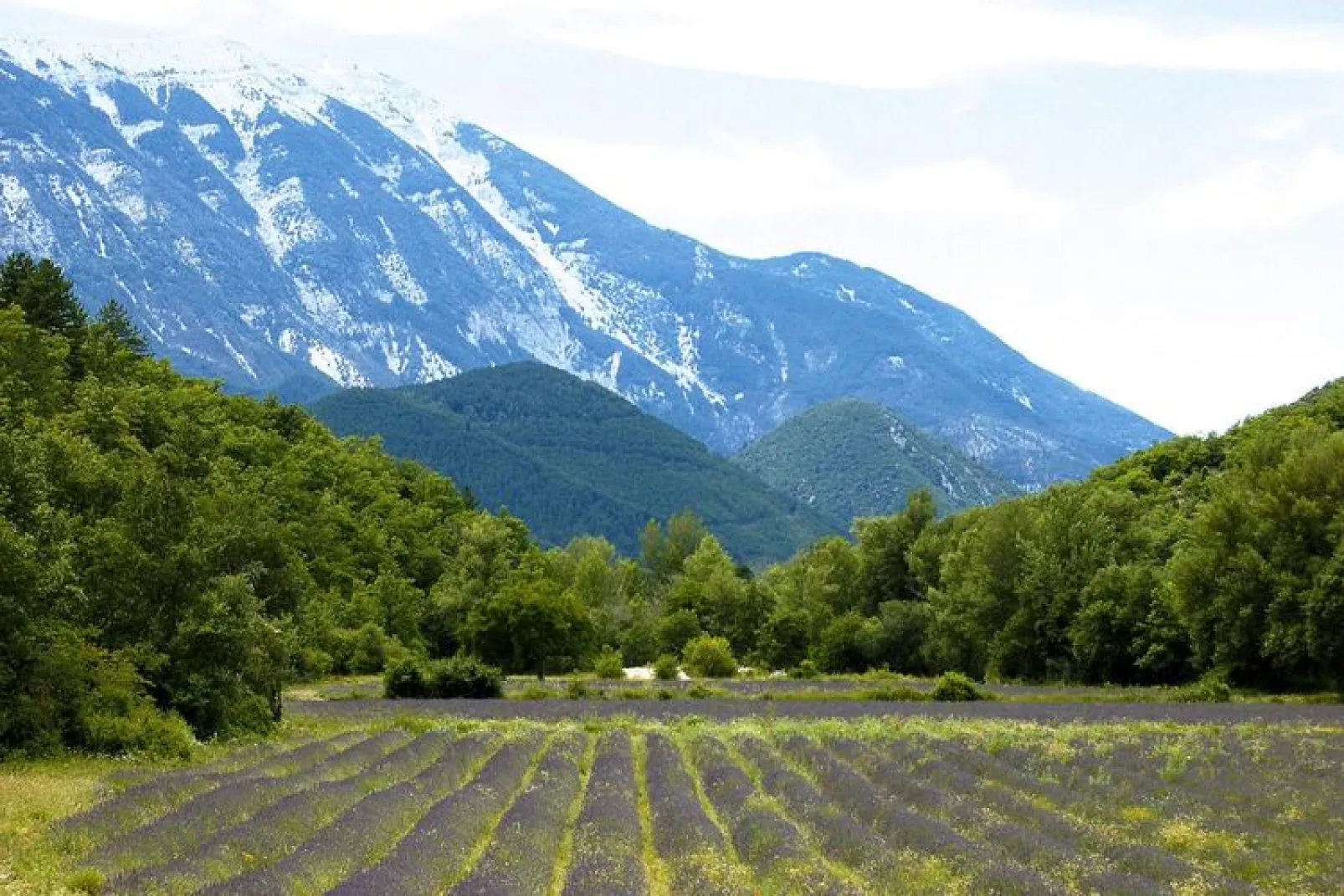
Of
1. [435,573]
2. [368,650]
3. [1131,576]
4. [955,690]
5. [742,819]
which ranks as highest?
[1131,576]

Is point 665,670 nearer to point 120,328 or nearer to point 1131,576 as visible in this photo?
point 1131,576

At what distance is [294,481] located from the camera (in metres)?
118

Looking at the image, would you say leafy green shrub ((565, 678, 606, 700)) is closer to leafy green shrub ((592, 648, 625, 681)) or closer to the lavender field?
leafy green shrub ((592, 648, 625, 681))

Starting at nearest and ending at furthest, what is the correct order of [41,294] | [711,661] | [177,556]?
[177,556]
[711,661]
[41,294]

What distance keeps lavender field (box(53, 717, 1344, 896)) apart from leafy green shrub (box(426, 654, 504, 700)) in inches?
1188

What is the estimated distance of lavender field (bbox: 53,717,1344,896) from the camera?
67.9 feet

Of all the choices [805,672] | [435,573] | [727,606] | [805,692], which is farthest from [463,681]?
[435,573]

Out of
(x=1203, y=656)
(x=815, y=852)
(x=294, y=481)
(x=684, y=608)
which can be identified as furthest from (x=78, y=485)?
(x=684, y=608)

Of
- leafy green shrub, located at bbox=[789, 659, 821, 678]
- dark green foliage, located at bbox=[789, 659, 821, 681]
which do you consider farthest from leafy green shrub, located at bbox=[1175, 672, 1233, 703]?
Result: leafy green shrub, located at bbox=[789, 659, 821, 678]

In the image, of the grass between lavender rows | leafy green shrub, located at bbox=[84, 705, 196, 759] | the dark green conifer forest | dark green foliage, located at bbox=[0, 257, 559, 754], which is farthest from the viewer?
the grass between lavender rows

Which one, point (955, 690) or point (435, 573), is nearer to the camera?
point (955, 690)

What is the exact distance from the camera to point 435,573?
133375 millimetres

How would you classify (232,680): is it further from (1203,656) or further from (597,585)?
(597,585)

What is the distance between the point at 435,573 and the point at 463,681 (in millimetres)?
61394
